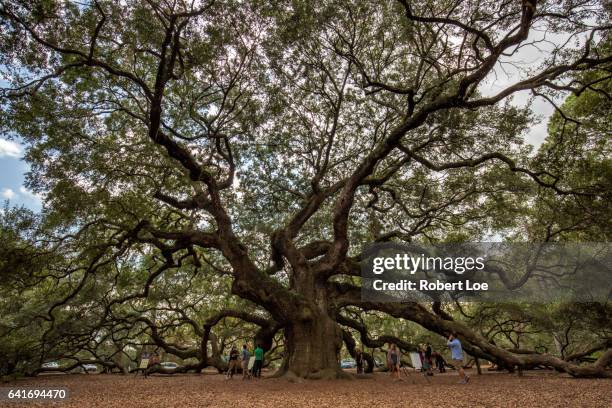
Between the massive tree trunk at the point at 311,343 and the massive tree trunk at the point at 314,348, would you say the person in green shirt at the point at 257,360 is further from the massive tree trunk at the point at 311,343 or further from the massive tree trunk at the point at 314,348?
the massive tree trunk at the point at 314,348

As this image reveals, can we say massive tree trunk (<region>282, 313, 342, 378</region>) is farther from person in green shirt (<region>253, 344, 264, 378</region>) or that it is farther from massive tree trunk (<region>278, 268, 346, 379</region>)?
person in green shirt (<region>253, 344, 264, 378</region>)

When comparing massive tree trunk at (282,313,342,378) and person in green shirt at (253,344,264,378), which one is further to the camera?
person in green shirt at (253,344,264,378)

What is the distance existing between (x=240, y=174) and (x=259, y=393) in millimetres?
7539

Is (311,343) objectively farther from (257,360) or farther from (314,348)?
(257,360)

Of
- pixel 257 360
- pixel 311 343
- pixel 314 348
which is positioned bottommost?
pixel 257 360

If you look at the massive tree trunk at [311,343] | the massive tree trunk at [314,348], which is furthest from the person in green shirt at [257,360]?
the massive tree trunk at [314,348]

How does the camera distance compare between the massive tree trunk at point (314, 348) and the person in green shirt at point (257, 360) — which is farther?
the person in green shirt at point (257, 360)

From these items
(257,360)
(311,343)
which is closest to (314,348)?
(311,343)

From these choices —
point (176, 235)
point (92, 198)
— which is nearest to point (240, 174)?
point (176, 235)

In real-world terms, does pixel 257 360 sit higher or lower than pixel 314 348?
lower

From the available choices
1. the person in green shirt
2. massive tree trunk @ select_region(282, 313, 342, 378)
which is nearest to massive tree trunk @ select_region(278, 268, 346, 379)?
massive tree trunk @ select_region(282, 313, 342, 378)

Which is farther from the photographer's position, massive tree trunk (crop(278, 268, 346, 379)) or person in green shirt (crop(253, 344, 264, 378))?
person in green shirt (crop(253, 344, 264, 378))

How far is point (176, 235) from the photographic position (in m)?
12.2

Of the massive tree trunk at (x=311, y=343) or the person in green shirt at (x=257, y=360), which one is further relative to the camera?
the person in green shirt at (x=257, y=360)
